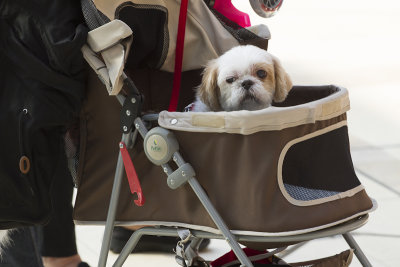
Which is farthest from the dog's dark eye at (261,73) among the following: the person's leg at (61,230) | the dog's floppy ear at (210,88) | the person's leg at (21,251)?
the person's leg at (21,251)

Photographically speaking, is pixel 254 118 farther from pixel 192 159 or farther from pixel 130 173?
pixel 130 173

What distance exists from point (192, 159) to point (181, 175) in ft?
0.25

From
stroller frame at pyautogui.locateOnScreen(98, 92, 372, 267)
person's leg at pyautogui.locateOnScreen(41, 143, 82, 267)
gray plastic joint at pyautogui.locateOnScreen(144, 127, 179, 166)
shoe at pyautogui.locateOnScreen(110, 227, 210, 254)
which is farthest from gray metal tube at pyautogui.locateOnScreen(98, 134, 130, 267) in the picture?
shoe at pyautogui.locateOnScreen(110, 227, 210, 254)

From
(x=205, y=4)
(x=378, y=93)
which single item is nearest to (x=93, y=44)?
(x=205, y=4)

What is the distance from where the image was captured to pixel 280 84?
2.37m

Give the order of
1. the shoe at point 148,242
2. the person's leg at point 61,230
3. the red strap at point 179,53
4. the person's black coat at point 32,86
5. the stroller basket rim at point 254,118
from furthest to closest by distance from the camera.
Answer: the shoe at point 148,242 < the person's leg at point 61,230 < the red strap at point 179,53 < the person's black coat at point 32,86 < the stroller basket rim at point 254,118

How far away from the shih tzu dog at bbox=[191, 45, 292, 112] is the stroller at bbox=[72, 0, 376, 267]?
11 cm

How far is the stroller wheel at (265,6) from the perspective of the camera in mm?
2616

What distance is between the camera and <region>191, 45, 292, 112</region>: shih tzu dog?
2.29 metres

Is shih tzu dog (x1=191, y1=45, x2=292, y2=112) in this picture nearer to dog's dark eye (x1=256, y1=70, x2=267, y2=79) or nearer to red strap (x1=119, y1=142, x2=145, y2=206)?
dog's dark eye (x1=256, y1=70, x2=267, y2=79)

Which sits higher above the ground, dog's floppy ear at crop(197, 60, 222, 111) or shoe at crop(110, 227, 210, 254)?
dog's floppy ear at crop(197, 60, 222, 111)

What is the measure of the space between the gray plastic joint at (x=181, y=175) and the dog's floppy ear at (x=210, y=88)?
0.40 meters

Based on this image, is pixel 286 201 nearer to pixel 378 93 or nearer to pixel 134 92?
pixel 134 92

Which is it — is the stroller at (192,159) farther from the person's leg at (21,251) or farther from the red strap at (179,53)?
the person's leg at (21,251)
